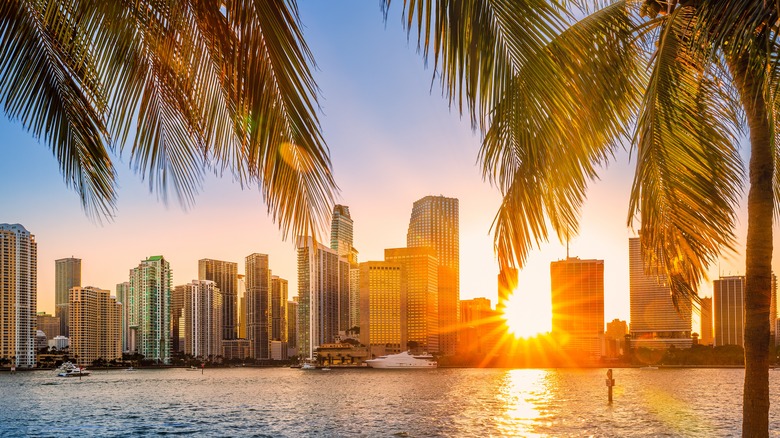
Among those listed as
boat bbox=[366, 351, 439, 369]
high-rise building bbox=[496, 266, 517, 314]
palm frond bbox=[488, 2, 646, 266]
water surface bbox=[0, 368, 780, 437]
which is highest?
palm frond bbox=[488, 2, 646, 266]

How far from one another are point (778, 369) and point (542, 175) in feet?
661

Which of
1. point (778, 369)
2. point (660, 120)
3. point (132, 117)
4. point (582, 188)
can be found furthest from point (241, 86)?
point (778, 369)

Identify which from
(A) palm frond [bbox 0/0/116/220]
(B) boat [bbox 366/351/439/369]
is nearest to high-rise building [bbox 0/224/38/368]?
(B) boat [bbox 366/351/439/369]

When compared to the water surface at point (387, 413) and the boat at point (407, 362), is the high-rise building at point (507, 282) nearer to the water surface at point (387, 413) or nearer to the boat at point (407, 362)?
the water surface at point (387, 413)

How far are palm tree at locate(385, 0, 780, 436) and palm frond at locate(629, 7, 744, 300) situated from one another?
11mm

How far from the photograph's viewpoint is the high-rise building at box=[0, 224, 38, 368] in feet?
382

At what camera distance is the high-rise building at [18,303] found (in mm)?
116500

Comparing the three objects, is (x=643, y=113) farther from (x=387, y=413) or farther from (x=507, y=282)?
(x=387, y=413)

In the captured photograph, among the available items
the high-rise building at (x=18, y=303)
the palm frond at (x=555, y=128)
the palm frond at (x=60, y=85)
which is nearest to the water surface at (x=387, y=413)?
the high-rise building at (x=18, y=303)

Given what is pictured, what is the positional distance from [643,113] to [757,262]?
1452 millimetres

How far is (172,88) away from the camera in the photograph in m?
3.66

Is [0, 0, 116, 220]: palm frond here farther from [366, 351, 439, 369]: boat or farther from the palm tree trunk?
[366, 351, 439, 369]: boat

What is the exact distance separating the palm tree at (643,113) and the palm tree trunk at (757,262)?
10mm

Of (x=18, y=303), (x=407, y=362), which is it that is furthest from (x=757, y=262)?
(x=18, y=303)
